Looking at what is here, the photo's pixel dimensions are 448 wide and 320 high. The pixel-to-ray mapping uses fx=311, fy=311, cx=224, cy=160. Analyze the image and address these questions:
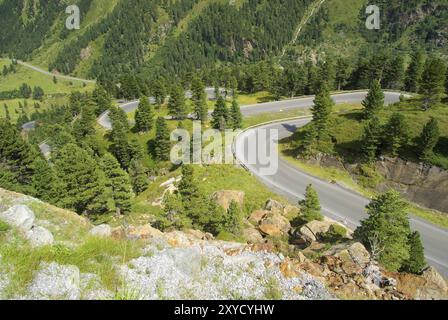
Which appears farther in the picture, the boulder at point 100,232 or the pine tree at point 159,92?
the pine tree at point 159,92

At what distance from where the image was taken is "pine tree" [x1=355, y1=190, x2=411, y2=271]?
22688 millimetres

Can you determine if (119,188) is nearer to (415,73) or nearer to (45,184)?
(45,184)

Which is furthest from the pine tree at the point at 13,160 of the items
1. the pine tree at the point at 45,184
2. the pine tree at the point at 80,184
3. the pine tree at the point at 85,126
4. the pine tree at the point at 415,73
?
the pine tree at the point at 415,73

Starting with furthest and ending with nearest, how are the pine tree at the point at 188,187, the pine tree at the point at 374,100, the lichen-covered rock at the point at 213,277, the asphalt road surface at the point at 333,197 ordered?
the pine tree at the point at 374,100
the asphalt road surface at the point at 333,197
the pine tree at the point at 188,187
the lichen-covered rock at the point at 213,277

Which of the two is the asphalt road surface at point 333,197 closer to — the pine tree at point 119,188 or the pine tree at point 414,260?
the pine tree at point 414,260

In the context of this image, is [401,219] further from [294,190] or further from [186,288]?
[294,190]

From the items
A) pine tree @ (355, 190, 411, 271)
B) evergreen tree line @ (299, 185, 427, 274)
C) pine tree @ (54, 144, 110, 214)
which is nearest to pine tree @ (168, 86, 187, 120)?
pine tree @ (54, 144, 110, 214)

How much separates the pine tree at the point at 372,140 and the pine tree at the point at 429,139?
248 inches

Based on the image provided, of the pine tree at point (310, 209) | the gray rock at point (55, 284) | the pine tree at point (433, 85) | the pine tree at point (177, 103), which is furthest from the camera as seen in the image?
the pine tree at point (177, 103)

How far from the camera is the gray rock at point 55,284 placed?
33.9 feet

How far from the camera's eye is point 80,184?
139 feet

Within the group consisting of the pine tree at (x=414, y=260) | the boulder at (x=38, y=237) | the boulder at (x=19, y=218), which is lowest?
the pine tree at (x=414, y=260)

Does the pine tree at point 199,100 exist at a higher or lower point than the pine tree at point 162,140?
higher

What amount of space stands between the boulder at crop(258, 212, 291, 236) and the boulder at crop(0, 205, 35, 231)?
23.8m
